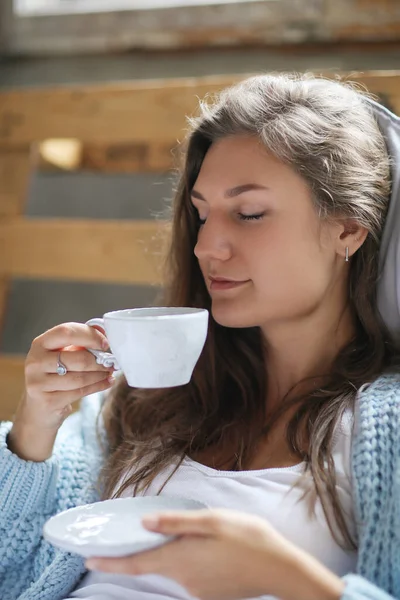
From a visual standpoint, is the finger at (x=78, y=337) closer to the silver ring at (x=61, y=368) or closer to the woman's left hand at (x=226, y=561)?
the silver ring at (x=61, y=368)

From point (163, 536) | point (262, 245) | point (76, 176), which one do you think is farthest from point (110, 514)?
point (76, 176)

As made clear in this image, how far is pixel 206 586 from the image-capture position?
28.8 inches

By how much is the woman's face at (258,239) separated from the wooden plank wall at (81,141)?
1.54 feet

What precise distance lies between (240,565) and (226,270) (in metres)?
0.45

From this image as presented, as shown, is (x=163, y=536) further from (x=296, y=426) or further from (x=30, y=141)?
(x=30, y=141)

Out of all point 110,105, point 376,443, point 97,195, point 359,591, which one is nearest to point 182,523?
point 359,591

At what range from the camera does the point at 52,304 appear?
A: 208 cm

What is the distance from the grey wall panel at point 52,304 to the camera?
78.0 inches

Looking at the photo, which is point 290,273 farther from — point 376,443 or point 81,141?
point 81,141

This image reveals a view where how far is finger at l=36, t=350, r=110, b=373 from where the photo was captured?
1.00 meters

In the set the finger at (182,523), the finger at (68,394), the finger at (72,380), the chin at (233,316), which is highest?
the chin at (233,316)

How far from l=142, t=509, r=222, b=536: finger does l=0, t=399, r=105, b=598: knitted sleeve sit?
0.44 meters

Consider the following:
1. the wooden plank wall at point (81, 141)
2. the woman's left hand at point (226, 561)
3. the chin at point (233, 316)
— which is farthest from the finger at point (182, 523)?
the wooden plank wall at point (81, 141)

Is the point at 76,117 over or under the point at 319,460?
over
